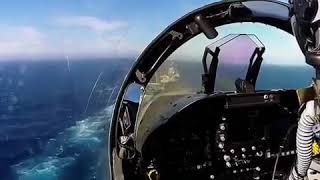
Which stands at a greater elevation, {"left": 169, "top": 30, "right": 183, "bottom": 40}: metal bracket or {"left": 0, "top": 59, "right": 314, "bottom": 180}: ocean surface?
{"left": 169, "top": 30, "right": 183, "bottom": 40}: metal bracket

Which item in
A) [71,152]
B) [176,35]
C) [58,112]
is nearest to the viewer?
[176,35]

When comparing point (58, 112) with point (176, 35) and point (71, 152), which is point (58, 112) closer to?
point (71, 152)

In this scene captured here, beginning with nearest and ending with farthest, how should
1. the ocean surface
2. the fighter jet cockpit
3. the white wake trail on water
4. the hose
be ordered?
the hose < the fighter jet cockpit < the white wake trail on water < the ocean surface

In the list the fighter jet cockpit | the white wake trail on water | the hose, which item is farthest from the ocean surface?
the hose

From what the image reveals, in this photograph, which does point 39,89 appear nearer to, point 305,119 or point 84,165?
point 84,165

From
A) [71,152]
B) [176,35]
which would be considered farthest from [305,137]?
[71,152]

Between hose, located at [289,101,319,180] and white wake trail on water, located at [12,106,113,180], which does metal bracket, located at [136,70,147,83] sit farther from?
white wake trail on water, located at [12,106,113,180]
